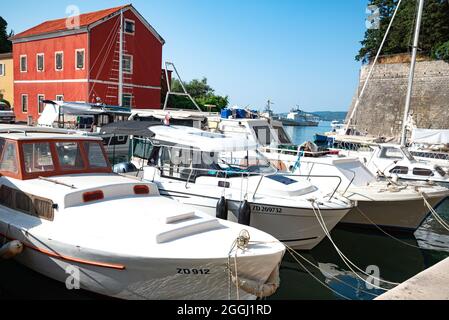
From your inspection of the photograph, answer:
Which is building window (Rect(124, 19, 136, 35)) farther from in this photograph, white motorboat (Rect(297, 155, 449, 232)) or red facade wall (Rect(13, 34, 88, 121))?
white motorboat (Rect(297, 155, 449, 232))

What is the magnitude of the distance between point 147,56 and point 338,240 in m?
24.1

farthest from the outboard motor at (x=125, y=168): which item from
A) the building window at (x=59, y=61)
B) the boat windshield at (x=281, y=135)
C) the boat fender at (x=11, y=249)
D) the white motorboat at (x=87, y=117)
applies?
the building window at (x=59, y=61)

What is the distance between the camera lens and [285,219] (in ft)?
28.2

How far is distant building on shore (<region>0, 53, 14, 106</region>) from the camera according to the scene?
35656 mm

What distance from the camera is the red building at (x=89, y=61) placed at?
27406 millimetres

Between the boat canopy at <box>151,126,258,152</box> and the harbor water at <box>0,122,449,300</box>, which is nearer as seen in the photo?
the harbor water at <box>0,122,449,300</box>

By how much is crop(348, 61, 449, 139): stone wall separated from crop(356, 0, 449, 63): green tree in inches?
67.4

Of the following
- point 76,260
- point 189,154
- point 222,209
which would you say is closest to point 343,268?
point 222,209

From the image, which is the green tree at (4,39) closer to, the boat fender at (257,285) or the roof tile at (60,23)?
the roof tile at (60,23)

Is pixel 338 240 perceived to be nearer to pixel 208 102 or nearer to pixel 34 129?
pixel 34 129

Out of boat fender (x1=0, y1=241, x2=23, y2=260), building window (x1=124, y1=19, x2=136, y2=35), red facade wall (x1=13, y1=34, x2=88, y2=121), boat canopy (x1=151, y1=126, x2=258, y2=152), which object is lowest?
boat fender (x1=0, y1=241, x2=23, y2=260)

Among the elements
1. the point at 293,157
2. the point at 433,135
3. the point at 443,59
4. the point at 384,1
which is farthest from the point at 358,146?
the point at 384,1

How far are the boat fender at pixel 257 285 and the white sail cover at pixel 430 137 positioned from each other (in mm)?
18603

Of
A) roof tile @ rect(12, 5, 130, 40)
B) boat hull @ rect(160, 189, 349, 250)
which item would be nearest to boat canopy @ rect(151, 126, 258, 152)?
boat hull @ rect(160, 189, 349, 250)
